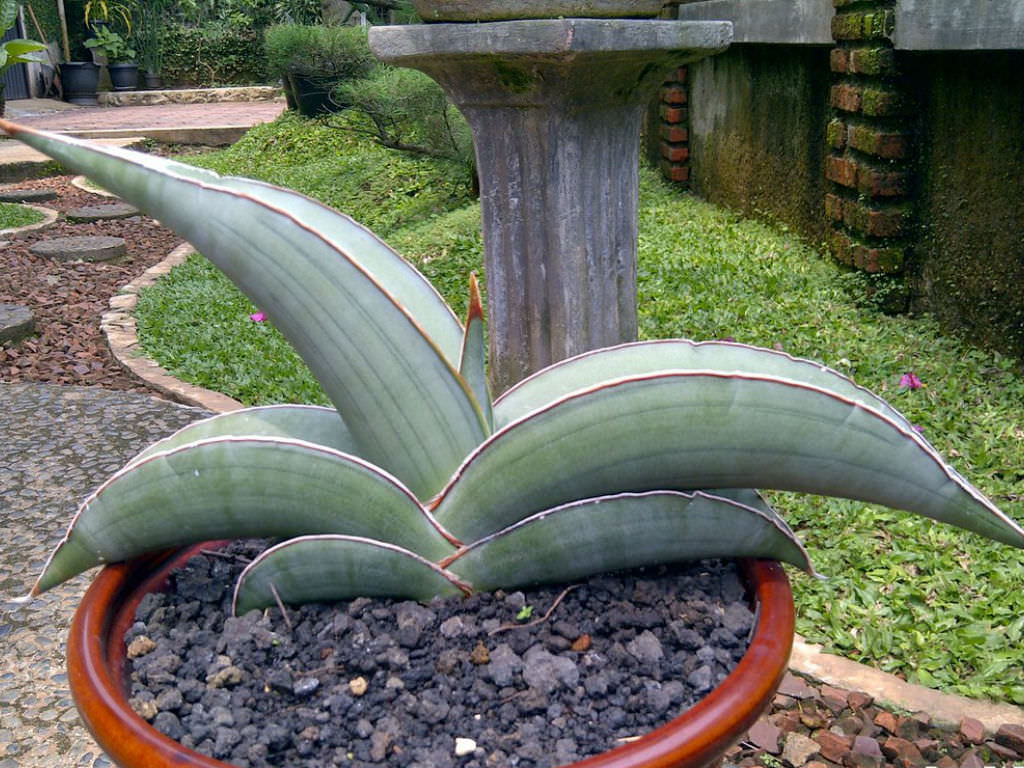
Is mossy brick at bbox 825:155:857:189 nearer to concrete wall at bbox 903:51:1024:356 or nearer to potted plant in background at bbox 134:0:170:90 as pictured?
concrete wall at bbox 903:51:1024:356

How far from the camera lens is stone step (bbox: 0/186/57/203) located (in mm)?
8148

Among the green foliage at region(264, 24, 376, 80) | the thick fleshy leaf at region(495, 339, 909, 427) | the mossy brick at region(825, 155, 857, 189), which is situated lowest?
the mossy brick at region(825, 155, 857, 189)

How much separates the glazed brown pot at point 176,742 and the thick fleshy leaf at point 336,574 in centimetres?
14

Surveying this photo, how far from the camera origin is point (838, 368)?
3.37 metres

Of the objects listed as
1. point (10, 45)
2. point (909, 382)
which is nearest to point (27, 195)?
point (10, 45)

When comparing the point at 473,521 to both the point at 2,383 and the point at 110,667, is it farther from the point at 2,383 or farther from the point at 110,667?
the point at 2,383

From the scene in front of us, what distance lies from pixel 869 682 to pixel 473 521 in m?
1.26

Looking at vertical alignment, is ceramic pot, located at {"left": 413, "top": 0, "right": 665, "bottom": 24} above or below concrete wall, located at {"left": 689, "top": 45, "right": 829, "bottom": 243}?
above

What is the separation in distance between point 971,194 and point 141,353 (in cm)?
322

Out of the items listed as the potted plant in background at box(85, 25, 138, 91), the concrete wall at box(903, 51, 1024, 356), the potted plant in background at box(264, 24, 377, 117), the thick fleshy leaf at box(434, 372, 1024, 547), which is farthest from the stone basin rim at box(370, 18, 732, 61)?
the potted plant in background at box(85, 25, 138, 91)

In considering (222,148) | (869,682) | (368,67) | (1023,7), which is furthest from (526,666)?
(222,148)

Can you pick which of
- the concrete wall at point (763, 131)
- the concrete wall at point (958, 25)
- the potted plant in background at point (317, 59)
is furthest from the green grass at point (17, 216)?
the concrete wall at point (958, 25)

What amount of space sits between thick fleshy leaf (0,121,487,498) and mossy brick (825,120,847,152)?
346cm

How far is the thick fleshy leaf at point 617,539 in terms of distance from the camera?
1079 mm
